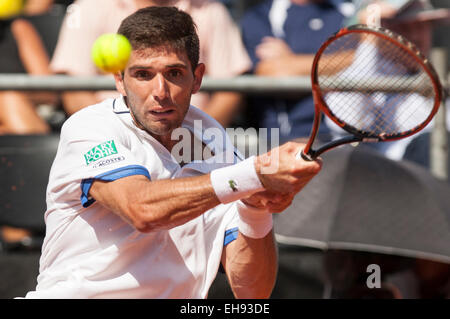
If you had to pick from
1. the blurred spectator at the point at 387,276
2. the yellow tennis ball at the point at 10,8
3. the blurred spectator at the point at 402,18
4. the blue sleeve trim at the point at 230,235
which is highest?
the yellow tennis ball at the point at 10,8

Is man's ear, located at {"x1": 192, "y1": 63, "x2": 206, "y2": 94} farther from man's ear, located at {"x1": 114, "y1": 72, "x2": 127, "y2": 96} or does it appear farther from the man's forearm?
the man's forearm

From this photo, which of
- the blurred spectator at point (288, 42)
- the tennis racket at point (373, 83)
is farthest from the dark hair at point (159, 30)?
the blurred spectator at point (288, 42)

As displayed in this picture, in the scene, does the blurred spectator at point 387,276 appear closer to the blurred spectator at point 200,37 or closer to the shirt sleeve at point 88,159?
the blurred spectator at point 200,37

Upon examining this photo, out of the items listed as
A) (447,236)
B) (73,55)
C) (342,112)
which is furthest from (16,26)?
Result: (447,236)

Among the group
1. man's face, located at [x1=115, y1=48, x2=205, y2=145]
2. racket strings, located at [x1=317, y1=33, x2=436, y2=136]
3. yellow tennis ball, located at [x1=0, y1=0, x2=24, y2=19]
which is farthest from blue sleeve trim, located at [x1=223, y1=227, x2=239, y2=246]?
yellow tennis ball, located at [x1=0, y1=0, x2=24, y2=19]

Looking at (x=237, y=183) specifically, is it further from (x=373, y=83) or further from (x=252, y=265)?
(x=373, y=83)

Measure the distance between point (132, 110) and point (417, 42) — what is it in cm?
272

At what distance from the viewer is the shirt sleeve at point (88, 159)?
275 centimetres

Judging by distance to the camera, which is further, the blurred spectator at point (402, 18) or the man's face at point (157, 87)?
the blurred spectator at point (402, 18)

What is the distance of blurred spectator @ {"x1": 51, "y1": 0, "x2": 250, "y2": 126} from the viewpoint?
4.51 m

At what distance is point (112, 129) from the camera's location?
9.41 feet

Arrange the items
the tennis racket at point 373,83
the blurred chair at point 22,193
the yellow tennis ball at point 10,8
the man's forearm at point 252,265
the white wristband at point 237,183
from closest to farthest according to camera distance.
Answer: the white wristband at point 237,183
the man's forearm at point 252,265
the tennis racket at point 373,83
the blurred chair at point 22,193
the yellow tennis ball at point 10,8

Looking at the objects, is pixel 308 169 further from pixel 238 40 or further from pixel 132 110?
pixel 238 40

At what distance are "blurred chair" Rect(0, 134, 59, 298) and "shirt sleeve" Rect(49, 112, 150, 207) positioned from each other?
5.20 ft
